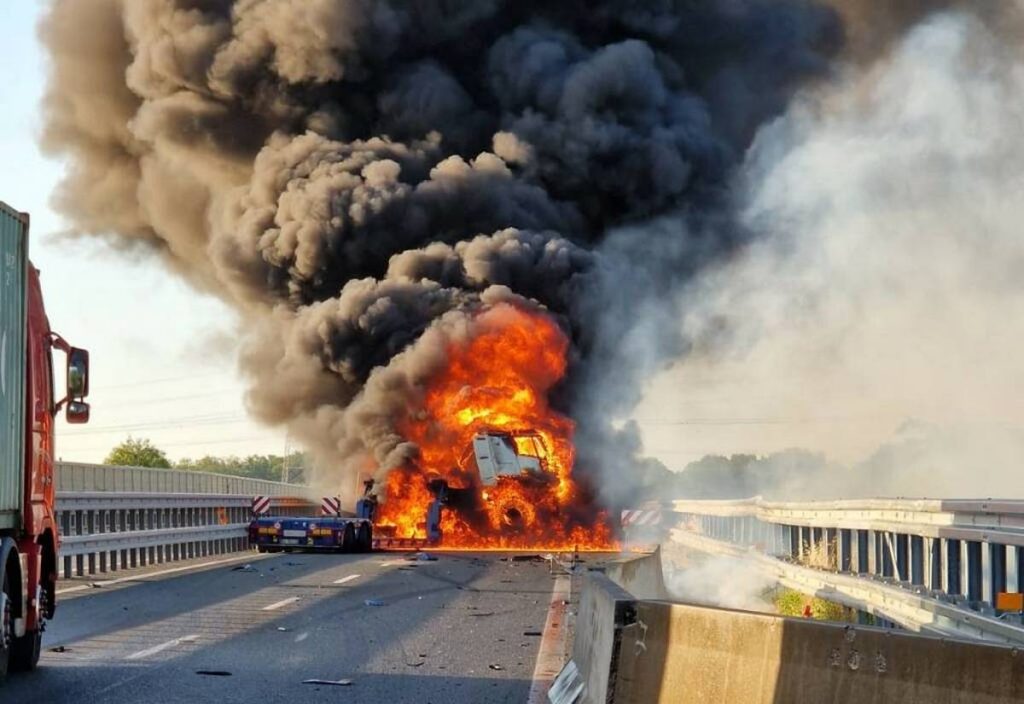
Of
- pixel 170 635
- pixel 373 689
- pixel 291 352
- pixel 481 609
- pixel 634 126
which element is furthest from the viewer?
pixel 634 126

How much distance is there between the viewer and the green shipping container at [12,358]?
10.5 metres

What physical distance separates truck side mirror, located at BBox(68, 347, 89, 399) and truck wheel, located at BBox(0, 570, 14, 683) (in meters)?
1.70

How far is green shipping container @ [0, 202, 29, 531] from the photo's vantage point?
10461 millimetres

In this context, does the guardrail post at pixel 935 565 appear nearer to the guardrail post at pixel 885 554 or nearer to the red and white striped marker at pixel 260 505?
the guardrail post at pixel 885 554

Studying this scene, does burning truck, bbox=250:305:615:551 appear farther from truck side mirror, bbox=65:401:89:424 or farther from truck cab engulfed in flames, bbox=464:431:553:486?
truck side mirror, bbox=65:401:89:424

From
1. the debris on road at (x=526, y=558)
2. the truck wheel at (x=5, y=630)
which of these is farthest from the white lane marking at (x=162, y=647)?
the debris on road at (x=526, y=558)

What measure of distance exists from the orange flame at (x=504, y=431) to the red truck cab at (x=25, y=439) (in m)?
23.9

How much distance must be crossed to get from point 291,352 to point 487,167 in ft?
26.0

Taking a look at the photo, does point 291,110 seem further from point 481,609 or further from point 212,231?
point 481,609

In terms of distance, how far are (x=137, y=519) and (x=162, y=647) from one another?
48.6 ft

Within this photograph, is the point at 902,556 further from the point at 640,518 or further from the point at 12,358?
the point at 640,518

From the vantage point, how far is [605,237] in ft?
157

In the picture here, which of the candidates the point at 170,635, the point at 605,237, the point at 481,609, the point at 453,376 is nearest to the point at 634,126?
the point at 605,237

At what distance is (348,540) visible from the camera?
31.2m
